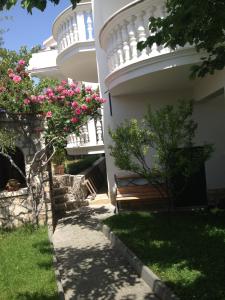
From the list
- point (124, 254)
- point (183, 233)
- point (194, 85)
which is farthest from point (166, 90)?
point (124, 254)

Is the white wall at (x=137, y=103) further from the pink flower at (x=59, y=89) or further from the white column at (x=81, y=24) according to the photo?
the white column at (x=81, y=24)

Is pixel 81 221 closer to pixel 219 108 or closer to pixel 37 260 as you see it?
pixel 37 260

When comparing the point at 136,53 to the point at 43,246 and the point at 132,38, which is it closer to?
the point at 132,38

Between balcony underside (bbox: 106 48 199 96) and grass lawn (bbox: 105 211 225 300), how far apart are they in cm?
342

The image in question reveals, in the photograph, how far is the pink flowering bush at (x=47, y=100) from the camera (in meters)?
10.1

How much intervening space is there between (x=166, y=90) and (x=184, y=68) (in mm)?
2813

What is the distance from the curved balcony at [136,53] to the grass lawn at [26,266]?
4.31m

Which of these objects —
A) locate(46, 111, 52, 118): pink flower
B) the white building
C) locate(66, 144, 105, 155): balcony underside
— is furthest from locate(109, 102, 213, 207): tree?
locate(66, 144, 105, 155): balcony underside

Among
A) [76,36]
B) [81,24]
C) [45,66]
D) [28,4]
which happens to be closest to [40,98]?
[76,36]

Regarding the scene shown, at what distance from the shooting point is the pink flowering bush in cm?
1005

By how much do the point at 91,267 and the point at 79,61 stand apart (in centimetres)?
901

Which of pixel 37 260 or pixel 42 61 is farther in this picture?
pixel 42 61

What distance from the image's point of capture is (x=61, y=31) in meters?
14.5

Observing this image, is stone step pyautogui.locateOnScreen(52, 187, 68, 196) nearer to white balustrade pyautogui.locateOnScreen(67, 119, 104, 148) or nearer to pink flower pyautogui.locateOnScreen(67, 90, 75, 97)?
white balustrade pyautogui.locateOnScreen(67, 119, 104, 148)
